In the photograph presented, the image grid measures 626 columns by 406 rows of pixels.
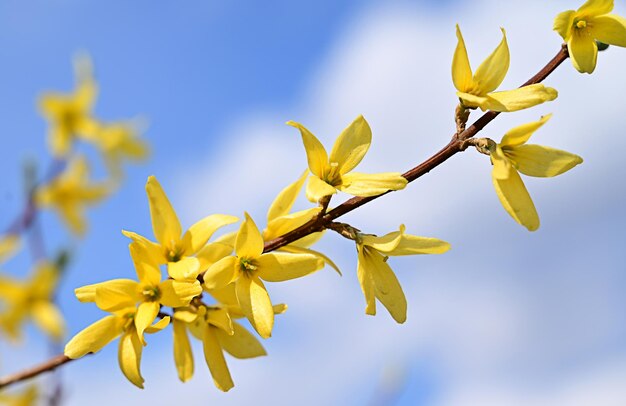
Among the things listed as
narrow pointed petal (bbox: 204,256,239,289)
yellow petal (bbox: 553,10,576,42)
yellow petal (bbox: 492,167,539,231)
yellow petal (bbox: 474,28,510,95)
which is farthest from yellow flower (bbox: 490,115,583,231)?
narrow pointed petal (bbox: 204,256,239,289)

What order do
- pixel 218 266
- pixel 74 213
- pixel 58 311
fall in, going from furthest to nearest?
1. pixel 74 213
2. pixel 58 311
3. pixel 218 266

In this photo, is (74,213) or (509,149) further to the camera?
(74,213)

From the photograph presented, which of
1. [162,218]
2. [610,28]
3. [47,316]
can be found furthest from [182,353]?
[47,316]

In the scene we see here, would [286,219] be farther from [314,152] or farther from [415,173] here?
[415,173]

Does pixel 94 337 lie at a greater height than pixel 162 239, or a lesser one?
lesser

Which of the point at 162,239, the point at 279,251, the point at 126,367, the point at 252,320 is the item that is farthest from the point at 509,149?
the point at 126,367

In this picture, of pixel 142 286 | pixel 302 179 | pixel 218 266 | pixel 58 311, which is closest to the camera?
pixel 218 266

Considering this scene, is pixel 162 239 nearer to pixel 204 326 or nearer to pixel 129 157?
pixel 204 326
